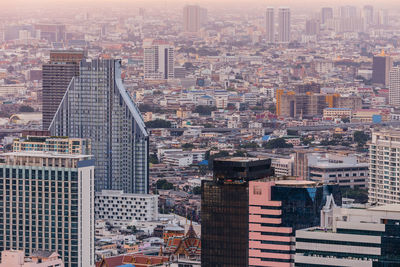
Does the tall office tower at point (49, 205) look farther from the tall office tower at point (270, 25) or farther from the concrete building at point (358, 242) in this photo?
the tall office tower at point (270, 25)

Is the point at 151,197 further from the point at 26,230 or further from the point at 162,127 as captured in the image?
the point at 162,127

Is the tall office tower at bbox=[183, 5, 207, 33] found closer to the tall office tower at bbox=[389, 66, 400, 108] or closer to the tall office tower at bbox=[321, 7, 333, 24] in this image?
the tall office tower at bbox=[321, 7, 333, 24]

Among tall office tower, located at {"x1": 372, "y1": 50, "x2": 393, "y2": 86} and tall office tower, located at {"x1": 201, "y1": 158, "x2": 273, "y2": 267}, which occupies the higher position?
tall office tower, located at {"x1": 372, "y1": 50, "x2": 393, "y2": 86}

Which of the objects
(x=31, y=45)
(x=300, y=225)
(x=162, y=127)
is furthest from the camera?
(x=31, y=45)

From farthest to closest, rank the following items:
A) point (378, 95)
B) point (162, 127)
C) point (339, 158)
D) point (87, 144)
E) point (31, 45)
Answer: point (31, 45), point (378, 95), point (162, 127), point (339, 158), point (87, 144)

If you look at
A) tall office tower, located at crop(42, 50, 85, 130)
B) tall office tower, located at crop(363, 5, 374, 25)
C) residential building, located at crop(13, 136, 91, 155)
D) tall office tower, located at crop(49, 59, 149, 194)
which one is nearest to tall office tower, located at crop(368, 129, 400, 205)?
residential building, located at crop(13, 136, 91, 155)

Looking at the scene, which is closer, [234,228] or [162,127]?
[234,228]

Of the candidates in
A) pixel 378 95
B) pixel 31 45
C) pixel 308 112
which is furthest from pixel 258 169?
pixel 31 45

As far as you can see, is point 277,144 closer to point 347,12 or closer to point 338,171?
point 338,171
